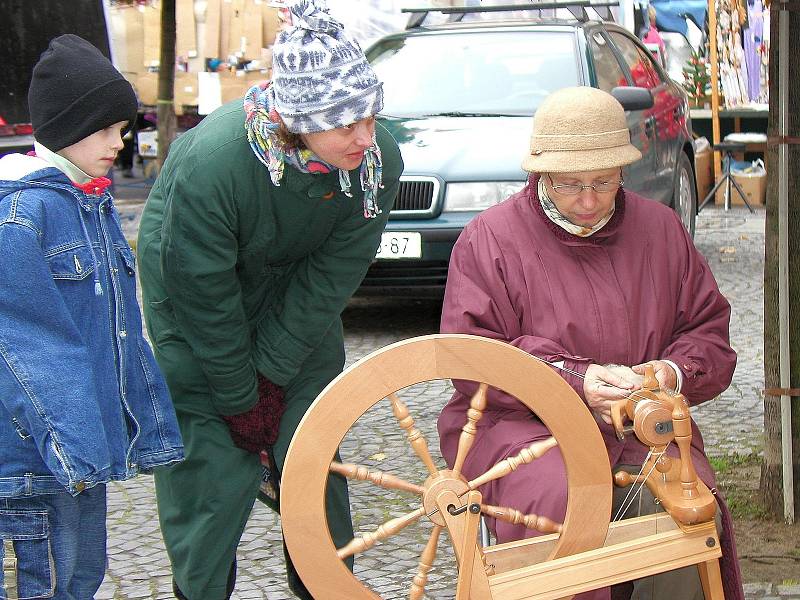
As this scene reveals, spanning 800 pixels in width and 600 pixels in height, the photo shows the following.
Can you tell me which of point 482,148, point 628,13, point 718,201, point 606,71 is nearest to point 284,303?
point 482,148

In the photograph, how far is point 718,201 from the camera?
10.9 meters

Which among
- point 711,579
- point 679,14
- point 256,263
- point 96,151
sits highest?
point 679,14

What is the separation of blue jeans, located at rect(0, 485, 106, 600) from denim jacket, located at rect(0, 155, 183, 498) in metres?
0.05

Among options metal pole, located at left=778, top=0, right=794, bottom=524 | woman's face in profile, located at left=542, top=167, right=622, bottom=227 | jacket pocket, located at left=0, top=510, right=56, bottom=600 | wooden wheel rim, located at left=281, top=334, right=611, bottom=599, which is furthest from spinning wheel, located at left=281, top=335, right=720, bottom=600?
metal pole, located at left=778, top=0, right=794, bottom=524

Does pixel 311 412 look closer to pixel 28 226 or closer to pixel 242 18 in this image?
pixel 28 226

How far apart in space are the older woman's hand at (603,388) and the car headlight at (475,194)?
345 centimetres

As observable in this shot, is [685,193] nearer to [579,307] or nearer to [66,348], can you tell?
[579,307]

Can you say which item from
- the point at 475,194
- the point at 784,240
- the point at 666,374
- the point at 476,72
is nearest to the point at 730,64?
the point at 476,72

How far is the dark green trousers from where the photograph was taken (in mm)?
2699

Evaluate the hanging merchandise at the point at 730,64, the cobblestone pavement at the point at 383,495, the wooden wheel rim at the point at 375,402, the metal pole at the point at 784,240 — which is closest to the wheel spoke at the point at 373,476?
the wooden wheel rim at the point at 375,402

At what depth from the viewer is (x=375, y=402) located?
201 cm

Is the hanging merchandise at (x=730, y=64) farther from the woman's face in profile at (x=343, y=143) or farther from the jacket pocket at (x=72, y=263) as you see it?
the jacket pocket at (x=72, y=263)

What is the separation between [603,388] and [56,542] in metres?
1.18

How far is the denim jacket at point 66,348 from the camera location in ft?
7.15
